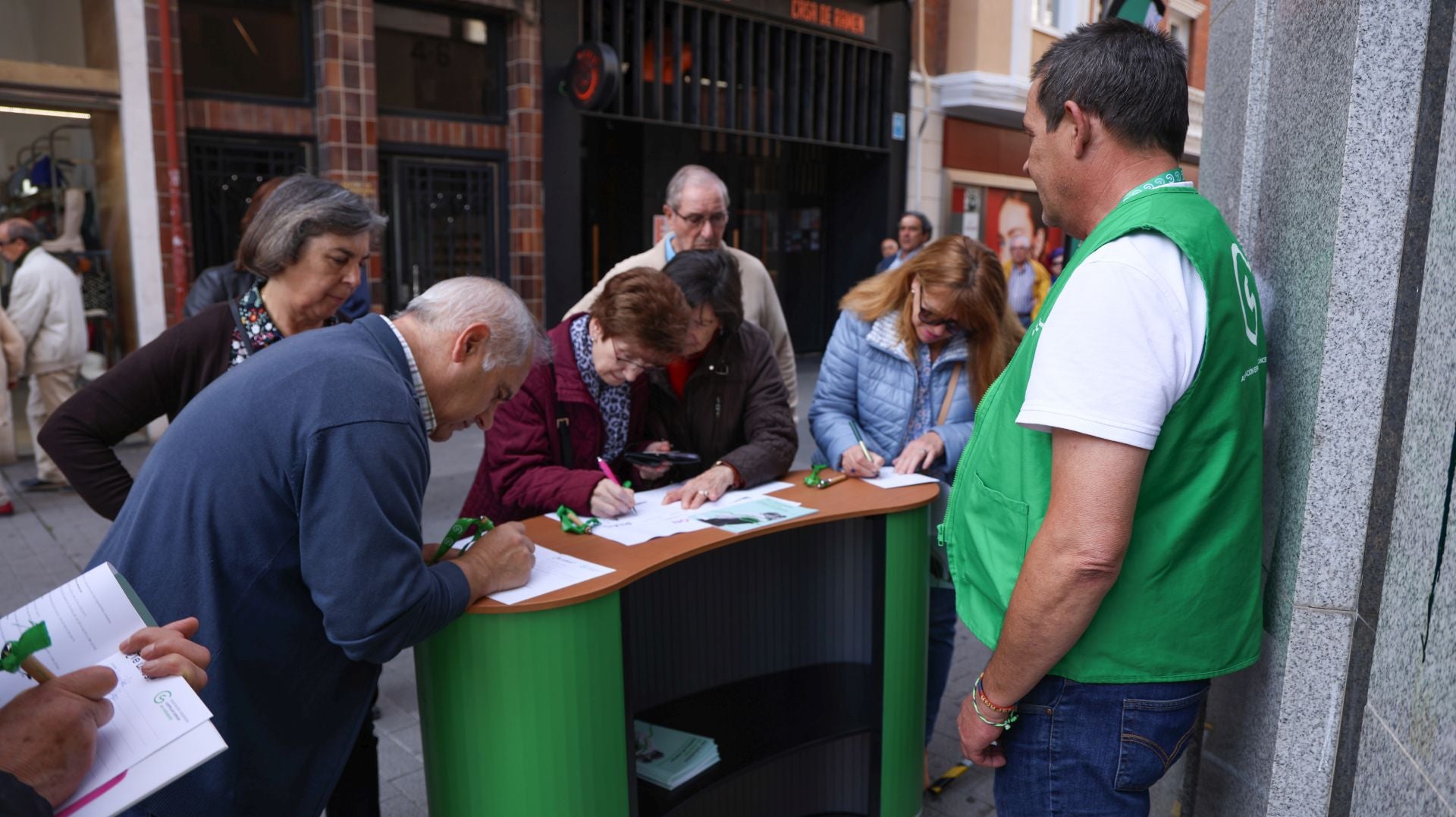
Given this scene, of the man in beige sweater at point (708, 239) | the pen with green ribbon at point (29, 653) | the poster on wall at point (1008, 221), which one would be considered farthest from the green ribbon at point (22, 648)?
the poster on wall at point (1008, 221)

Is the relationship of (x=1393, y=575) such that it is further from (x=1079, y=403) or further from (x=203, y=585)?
(x=203, y=585)

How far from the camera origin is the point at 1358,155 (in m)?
1.55

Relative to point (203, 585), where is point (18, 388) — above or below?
below

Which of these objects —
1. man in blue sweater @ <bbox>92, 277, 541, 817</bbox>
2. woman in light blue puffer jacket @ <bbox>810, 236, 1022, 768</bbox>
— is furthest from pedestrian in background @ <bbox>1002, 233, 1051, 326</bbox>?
man in blue sweater @ <bbox>92, 277, 541, 817</bbox>

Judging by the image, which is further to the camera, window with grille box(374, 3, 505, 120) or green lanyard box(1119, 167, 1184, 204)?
window with grille box(374, 3, 505, 120)

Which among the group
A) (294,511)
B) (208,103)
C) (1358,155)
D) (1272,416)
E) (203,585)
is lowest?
(203,585)

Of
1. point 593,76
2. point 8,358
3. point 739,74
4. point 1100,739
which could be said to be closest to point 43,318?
point 8,358

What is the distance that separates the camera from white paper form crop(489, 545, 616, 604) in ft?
6.47

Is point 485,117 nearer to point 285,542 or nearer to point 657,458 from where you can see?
point 657,458

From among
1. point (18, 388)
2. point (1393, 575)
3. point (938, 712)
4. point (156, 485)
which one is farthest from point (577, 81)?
point (1393, 575)

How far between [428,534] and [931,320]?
353cm

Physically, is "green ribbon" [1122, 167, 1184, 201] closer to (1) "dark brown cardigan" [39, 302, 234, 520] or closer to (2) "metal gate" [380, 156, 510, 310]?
(1) "dark brown cardigan" [39, 302, 234, 520]

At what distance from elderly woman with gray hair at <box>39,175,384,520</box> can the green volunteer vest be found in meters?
1.73

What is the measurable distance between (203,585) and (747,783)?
165 centimetres
